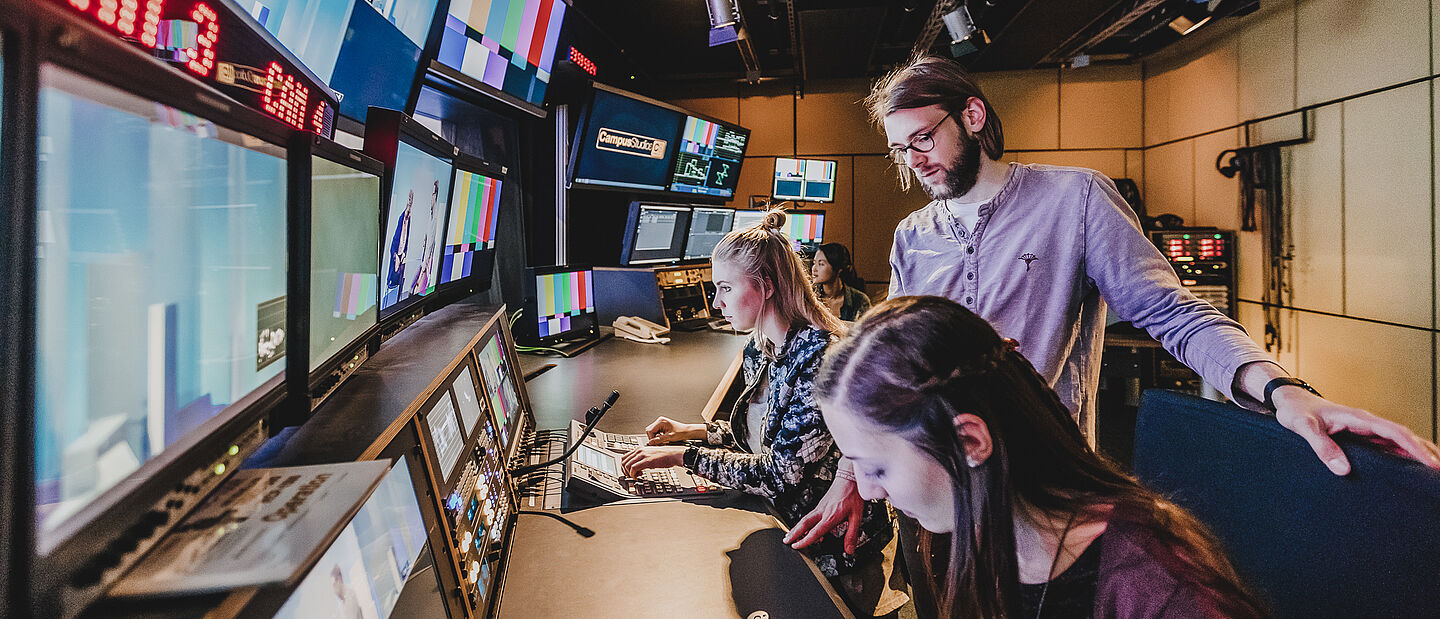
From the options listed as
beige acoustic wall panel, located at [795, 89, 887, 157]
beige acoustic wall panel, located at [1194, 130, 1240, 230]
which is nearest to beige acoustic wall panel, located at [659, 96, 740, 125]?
beige acoustic wall panel, located at [795, 89, 887, 157]

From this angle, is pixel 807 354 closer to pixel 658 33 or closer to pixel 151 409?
pixel 151 409

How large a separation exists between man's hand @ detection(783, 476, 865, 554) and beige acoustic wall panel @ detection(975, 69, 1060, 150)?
17.8 feet

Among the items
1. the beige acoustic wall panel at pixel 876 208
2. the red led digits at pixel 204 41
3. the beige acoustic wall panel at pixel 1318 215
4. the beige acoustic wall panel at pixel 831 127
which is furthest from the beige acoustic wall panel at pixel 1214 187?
the red led digits at pixel 204 41

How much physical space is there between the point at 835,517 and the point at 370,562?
0.85 meters

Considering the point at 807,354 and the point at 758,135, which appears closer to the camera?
the point at 807,354

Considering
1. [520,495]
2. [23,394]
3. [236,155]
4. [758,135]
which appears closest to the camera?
[23,394]

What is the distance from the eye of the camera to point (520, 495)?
1.53 metres

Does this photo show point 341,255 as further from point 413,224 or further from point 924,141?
point 924,141

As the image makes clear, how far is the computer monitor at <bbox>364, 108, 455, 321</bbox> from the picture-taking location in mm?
1446

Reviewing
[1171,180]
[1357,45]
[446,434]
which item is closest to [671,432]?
[446,434]

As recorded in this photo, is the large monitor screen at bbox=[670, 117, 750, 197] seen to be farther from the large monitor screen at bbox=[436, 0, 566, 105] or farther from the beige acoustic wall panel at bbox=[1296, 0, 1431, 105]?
the beige acoustic wall panel at bbox=[1296, 0, 1431, 105]

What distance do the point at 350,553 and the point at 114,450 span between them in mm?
293

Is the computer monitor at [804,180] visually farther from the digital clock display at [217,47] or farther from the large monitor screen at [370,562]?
the large monitor screen at [370,562]

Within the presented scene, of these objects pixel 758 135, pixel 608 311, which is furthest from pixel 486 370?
pixel 758 135
